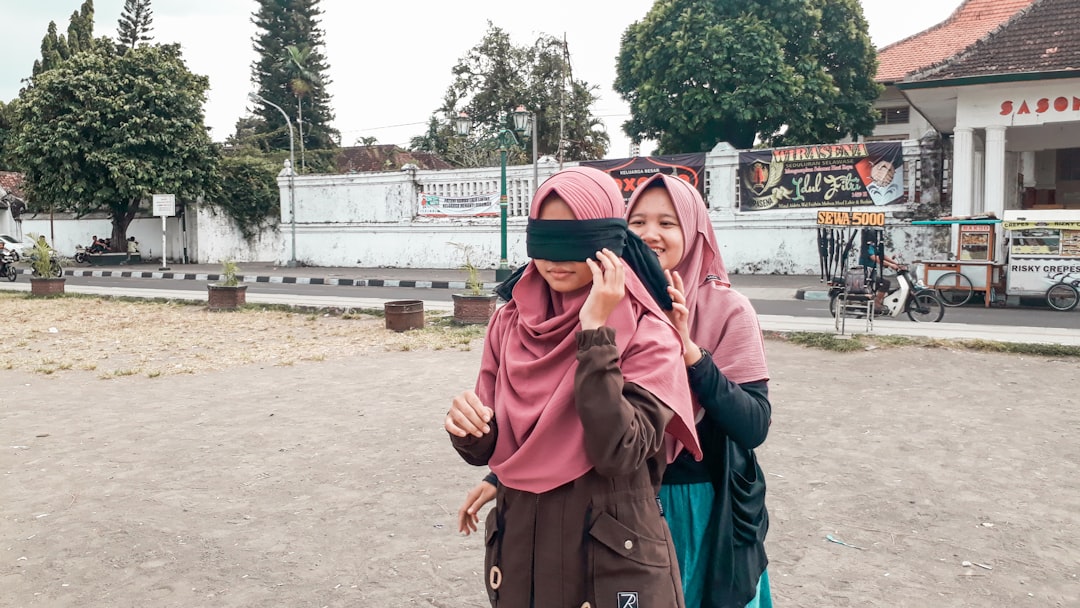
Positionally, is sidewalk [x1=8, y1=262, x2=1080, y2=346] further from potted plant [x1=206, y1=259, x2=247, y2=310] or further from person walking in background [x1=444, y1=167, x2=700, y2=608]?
person walking in background [x1=444, y1=167, x2=700, y2=608]

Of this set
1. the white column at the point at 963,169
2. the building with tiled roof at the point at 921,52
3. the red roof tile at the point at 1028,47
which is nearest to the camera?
the red roof tile at the point at 1028,47

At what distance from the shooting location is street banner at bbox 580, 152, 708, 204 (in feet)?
62.3

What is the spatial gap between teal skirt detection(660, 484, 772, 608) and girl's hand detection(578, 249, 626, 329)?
57 cm

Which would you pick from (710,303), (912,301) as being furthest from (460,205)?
(710,303)

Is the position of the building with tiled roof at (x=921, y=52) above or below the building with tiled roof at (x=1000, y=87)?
above

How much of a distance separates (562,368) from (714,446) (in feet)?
1.66

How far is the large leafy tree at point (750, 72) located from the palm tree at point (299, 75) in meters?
19.5

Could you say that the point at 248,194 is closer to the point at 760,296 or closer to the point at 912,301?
the point at 760,296

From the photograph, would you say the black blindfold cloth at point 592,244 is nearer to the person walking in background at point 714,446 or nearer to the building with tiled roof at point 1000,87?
the person walking in background at point 714,446

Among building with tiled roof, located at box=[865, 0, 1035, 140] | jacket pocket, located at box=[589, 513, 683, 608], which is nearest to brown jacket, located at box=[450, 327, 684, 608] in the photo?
jacket pocket, located at box=[589, 513, 683, 608]

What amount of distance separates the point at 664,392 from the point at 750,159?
58.3ft

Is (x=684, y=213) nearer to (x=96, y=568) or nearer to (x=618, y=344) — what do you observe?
(x=618, y=344)

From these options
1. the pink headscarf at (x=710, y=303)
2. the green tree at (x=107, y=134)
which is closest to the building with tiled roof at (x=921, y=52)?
the green tree at (x=107, y=134)

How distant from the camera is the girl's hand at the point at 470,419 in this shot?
5.23ft
